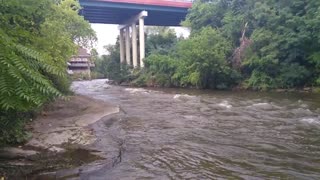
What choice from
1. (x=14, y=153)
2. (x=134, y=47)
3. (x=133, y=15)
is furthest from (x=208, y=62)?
(x=14, y=153)

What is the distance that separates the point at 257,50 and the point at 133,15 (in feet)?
81.7

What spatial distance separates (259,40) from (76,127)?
2068cm

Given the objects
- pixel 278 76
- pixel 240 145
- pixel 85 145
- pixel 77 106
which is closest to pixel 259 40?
pixel 278 76

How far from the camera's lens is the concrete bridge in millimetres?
43781

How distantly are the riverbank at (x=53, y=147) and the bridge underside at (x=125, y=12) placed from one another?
31.9 m

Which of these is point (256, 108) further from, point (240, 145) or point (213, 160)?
point (213, 160)

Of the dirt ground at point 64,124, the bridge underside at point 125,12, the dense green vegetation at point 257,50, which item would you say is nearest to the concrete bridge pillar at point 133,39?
the bridge underside at point 125,12

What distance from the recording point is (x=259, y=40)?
91.0 ft

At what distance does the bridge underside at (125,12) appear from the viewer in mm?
43375

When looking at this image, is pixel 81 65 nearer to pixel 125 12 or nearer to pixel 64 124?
pixel 125 12

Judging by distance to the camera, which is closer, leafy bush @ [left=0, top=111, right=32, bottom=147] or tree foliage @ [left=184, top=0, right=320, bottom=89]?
leafy bush @ [left=0, top=111, right=32, bottom=147]

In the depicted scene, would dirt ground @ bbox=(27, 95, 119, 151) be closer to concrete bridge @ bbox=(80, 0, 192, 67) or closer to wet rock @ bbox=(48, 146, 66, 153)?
wet rock @ bbox=(48, 146, 66, 153)

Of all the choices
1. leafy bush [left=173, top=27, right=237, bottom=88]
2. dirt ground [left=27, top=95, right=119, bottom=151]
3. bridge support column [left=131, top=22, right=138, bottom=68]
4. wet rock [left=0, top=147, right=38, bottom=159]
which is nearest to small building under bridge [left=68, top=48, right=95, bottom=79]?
bridge support column [left=131, top=22, right=138, bottom=68]

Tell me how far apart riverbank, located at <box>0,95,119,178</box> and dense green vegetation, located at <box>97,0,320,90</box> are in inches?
721
